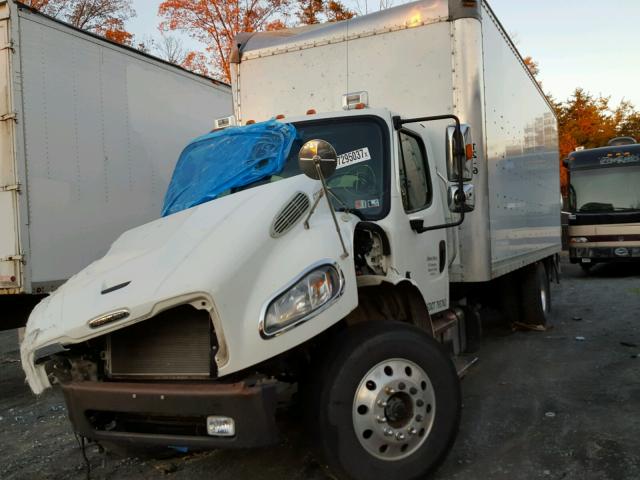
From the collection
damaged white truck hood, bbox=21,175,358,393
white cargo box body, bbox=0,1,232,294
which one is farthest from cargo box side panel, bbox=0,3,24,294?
damaged white truck hood, bbox=21,175,358,393

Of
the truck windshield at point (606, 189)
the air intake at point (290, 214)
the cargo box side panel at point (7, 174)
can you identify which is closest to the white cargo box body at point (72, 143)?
the cargo box side panel at point (7, 174)

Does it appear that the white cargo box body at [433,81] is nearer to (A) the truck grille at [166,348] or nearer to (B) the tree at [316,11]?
(A) the truck grille at [166,348]

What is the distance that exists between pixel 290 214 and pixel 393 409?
1.24 meters

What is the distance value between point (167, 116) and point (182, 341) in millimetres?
5256

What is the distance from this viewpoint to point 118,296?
298 centimetres

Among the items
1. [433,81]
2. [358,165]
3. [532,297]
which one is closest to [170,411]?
Result: [358,165]

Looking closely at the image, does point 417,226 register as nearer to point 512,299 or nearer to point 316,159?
point 316,159

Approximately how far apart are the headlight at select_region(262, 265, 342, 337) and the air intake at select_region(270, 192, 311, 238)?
328mm

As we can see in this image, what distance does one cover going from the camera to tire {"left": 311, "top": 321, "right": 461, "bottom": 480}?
3098 mm

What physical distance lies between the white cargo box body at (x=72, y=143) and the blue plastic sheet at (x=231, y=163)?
81.6 inches

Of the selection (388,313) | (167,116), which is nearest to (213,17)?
(167,116)

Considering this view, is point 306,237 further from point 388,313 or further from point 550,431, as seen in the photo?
point 550,431

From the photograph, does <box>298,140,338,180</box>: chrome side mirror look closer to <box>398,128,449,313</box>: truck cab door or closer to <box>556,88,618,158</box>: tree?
<box>398,128,449,313</box>: truck cab door

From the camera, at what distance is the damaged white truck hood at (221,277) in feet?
9.32
